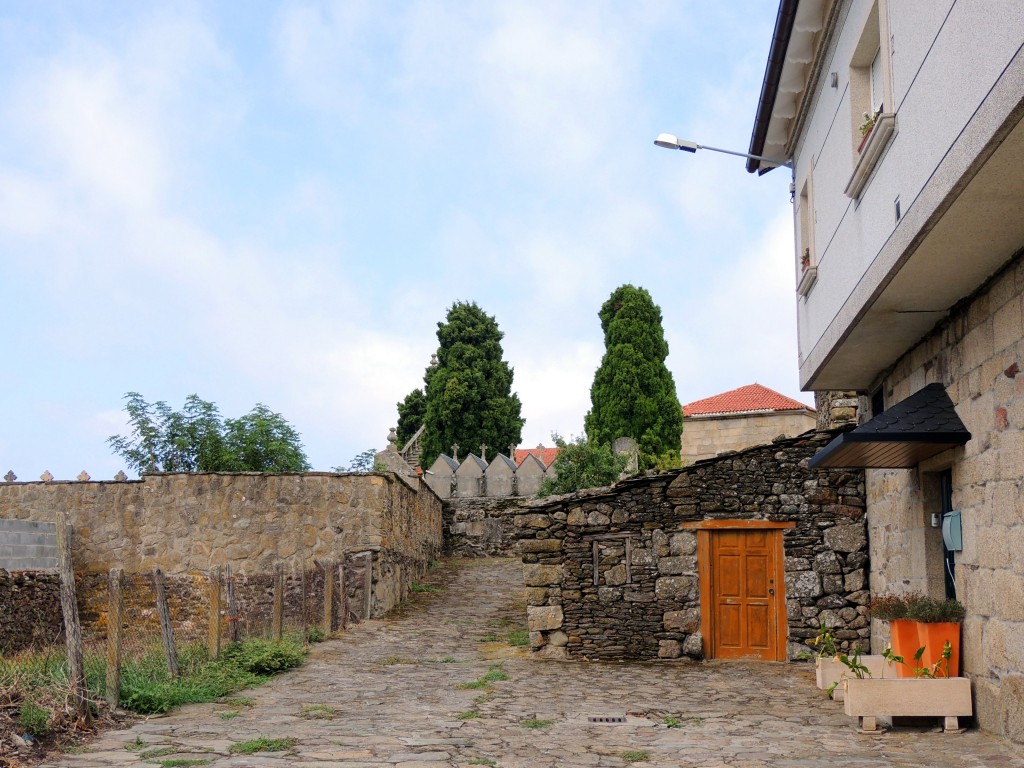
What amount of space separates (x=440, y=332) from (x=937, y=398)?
94.9 feet

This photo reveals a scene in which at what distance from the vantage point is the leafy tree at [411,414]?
123 ft

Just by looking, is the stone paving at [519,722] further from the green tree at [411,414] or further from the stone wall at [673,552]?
the green tree at [411,414]

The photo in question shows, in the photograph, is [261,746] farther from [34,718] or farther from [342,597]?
[342,597]

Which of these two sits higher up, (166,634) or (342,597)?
(166,634)

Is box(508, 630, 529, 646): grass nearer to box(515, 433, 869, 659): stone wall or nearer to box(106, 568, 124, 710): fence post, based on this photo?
box(515, 433, 869, 659): stone wall

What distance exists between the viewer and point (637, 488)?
1323 centimetres

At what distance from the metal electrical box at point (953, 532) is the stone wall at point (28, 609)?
997 cm

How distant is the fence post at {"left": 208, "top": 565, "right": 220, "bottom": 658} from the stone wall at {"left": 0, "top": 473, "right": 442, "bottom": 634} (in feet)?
16.3

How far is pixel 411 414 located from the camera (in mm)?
37875

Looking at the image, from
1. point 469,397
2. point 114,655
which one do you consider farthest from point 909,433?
point 469,397

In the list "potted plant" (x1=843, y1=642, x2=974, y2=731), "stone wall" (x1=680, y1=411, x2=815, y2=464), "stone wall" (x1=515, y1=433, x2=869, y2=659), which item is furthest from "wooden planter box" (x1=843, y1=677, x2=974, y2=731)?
"stone wall" (x1=680, y1=411, x2=815, y2=464)

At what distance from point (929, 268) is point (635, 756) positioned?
3.89m

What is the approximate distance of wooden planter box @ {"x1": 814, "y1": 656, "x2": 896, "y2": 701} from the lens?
9102mm

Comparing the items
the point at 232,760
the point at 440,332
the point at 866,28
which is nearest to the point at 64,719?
the point at 232,760
